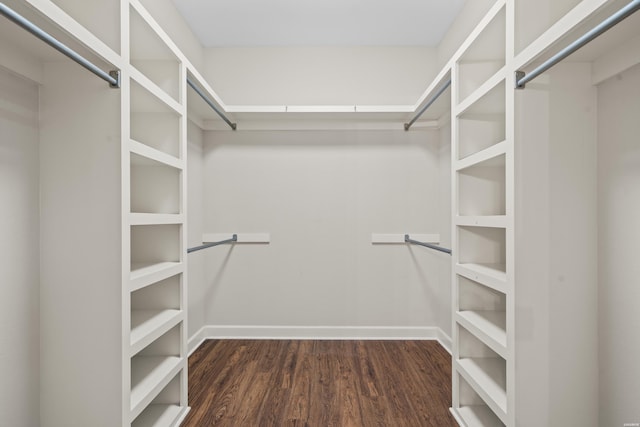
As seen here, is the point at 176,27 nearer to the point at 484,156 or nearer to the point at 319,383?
the point at 484,156

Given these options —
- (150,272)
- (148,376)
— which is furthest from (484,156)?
(148,376)

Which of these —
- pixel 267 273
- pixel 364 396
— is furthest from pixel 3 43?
pixel 364 396

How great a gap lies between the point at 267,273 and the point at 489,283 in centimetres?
182

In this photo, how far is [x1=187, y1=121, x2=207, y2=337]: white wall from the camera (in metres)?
2.40

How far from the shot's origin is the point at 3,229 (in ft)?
3.72

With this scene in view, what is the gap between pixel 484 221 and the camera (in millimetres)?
1421

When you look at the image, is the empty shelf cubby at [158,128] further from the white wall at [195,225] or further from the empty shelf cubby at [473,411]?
the empty shelf cubby at [473,411]

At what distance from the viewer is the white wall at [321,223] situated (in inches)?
105

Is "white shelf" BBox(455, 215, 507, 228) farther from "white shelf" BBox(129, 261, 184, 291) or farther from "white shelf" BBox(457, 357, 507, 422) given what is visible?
"white shelf" BBox(129, 261, 184, 291)

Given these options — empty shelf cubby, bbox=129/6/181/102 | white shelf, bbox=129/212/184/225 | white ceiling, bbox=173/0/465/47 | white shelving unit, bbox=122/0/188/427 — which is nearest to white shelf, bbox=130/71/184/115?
white shelving unit, bbox=122/0/188/427

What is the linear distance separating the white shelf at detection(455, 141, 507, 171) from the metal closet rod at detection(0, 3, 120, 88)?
154cm

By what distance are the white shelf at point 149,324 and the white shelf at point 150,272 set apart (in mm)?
218

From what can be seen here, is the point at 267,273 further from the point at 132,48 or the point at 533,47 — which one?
the point at 533,47

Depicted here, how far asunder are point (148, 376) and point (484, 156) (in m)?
1.88
